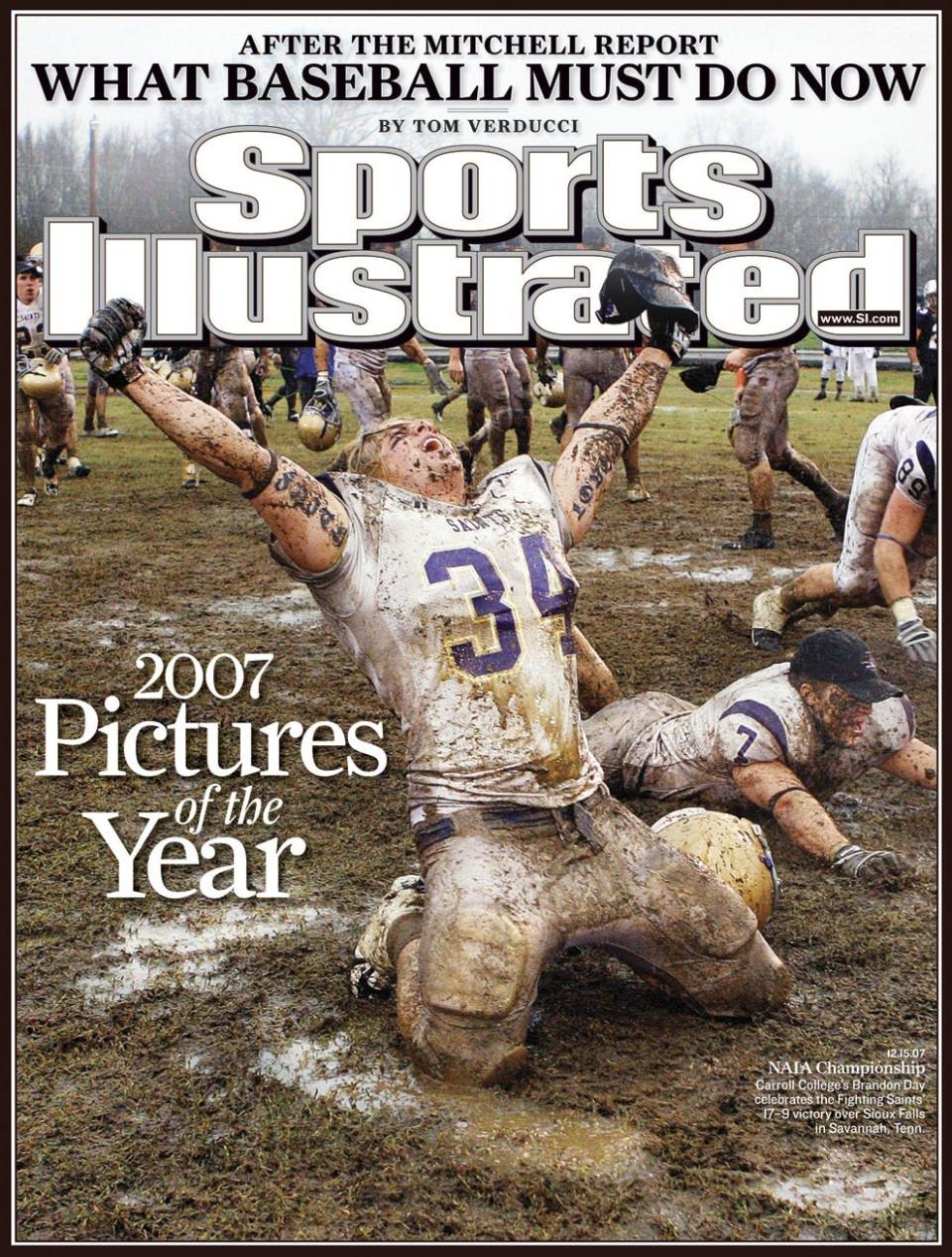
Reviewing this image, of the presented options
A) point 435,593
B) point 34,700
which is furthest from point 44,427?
point 435,593

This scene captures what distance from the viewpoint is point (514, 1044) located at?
402 cm

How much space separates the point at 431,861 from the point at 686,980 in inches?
33.3

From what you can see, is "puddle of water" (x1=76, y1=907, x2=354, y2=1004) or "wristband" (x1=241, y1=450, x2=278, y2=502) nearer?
"wristband" (x1=241, y1=450, x2=278, y2=502)

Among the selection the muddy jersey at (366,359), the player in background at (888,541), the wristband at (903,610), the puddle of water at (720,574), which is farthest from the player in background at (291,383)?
the wristband at (903,610)

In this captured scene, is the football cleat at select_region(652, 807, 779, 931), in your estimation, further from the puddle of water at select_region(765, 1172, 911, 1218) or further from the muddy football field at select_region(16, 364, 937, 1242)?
the puddle of water at select_region(765, 1172, 911, 1218)

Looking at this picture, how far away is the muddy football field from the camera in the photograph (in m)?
3.62

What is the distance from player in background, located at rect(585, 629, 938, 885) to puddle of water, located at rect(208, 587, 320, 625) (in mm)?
3468

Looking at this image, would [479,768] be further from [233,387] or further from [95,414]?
[95,414]

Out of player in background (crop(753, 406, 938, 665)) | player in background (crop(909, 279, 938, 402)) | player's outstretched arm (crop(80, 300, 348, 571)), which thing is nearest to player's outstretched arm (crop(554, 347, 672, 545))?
player's outstretched arm (crop(80, 300, 348, 571))

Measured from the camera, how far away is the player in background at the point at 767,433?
10359 millimetres

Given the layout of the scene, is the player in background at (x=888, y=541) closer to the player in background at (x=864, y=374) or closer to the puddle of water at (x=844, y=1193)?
the puddle of water at (x=844, y=1193)

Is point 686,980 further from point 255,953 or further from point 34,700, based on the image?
point 34,700

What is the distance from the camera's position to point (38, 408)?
524 inches

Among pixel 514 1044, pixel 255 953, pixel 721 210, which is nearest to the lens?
pixel 514 1044
